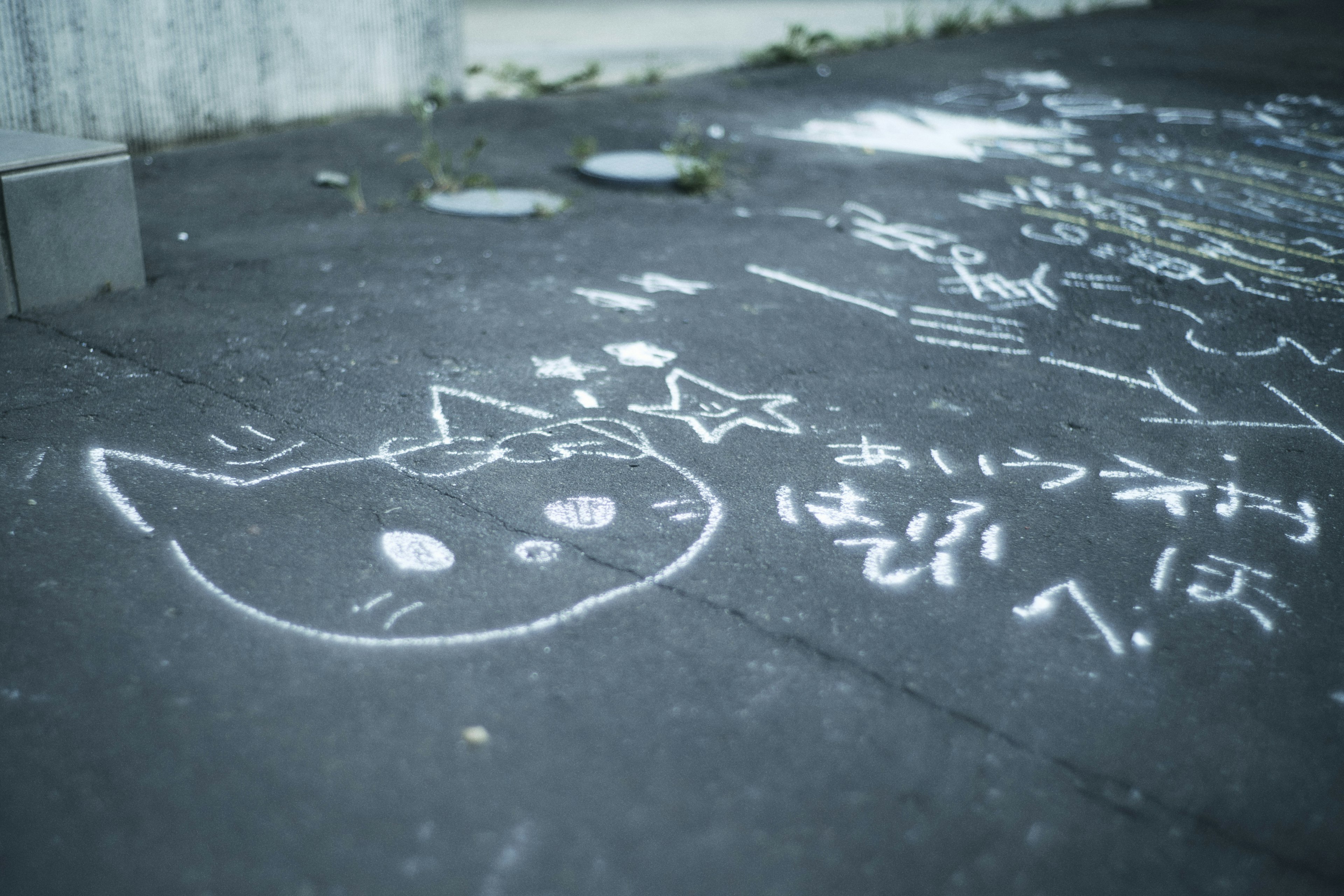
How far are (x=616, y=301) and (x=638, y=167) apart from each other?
2416mm

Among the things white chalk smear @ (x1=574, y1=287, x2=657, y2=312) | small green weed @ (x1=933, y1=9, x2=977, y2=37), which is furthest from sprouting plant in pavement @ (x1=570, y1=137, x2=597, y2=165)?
small green weed @ (x1=933, y1=9, x2=977, y2=37)

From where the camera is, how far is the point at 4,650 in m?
2.53

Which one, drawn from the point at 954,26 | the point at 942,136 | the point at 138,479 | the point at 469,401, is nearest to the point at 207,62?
the point at 469,401

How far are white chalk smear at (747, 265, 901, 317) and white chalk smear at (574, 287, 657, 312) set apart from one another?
71cm

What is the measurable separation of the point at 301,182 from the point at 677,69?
530 cm

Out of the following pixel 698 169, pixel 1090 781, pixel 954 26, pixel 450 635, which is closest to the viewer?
pixel 1090 781

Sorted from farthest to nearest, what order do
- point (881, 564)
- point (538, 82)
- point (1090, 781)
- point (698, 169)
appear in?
point (538, 82), point (698, 169), point (881, 564), point (1090, 781)

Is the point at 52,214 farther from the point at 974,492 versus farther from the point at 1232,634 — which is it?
the point at 1232,634

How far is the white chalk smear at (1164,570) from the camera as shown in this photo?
3014 mm

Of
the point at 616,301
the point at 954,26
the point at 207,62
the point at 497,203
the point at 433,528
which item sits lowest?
the point at 433,528

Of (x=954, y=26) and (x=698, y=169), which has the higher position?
(x=954, y=26)

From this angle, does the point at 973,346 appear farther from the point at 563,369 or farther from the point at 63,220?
the point at 63,220

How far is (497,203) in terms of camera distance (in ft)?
20.9

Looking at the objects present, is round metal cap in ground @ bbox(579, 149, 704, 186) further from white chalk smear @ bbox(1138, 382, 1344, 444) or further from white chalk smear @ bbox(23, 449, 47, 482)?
white chalk smear @ bbox(23, 449, 47, 482)
